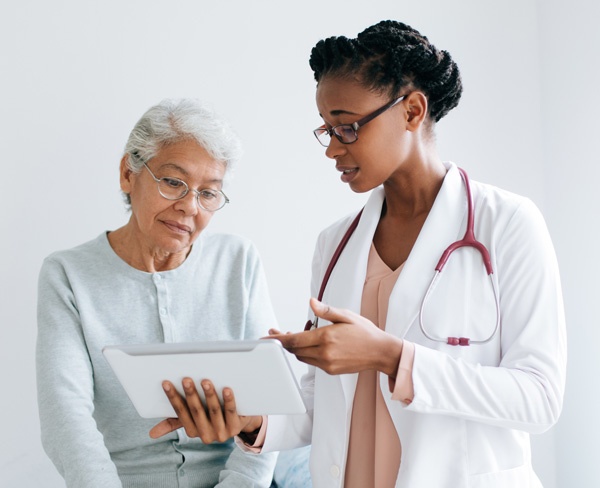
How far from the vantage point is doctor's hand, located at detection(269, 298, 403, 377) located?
1.23 m

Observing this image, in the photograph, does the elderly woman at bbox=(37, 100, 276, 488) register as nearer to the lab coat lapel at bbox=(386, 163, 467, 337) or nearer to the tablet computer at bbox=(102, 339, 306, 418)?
the tablet computer at bbox=(102, 339, 306, 418)

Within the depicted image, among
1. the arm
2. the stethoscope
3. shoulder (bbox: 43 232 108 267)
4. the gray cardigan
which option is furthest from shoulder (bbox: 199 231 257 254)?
the stethoscope

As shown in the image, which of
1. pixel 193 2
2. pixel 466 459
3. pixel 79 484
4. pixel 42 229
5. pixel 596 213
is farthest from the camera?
pixel 596 213

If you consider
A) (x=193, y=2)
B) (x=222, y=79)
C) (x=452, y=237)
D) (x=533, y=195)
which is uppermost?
A: (x=193, y=2)

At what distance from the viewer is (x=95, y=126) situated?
2.17 metres

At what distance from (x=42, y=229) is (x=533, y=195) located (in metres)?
1.78

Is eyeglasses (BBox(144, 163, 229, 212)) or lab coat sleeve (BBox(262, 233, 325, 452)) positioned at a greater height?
eyeglasses (BBox(144, 163, 229, 212))

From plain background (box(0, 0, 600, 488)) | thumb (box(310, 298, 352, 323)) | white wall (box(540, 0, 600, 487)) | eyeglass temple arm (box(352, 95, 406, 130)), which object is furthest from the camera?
white wall (box(540, 0, 600, 487))

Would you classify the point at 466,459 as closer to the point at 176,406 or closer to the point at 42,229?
the point at 176,406

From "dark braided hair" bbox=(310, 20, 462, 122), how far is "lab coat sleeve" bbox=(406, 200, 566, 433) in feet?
1.11

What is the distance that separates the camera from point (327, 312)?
1.23 meters

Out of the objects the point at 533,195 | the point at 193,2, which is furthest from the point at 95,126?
the point at 533,195

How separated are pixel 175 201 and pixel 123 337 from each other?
0.35m

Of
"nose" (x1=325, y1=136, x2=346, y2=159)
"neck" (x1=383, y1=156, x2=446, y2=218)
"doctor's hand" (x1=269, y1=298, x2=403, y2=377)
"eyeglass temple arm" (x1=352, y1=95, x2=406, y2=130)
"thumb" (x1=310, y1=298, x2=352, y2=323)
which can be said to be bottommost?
"doctor's hand" (x1=269, y1=298, x2=403, y2=377)
